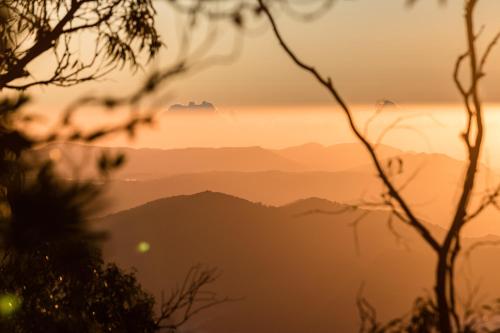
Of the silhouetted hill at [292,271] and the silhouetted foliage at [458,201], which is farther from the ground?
the silhouetted hill at [292,271]

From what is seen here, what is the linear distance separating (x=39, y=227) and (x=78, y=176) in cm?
67

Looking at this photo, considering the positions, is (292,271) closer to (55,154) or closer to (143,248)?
(143,248)

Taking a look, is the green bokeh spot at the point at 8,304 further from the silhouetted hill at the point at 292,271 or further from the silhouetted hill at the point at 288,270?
the silhouetted hill at the point at 292,271

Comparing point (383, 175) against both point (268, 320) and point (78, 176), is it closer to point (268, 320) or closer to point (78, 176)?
point (78, 176)

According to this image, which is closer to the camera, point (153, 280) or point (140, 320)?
point (140, 320)

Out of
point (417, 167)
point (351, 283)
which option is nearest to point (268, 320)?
point (351, 283)

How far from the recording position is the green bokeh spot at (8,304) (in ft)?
29.4

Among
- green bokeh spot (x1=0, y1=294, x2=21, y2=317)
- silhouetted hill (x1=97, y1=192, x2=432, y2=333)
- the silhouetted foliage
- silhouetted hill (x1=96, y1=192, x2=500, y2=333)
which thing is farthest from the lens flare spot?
silhouetted hill (x1=96, y1=192, x2=500, y2=333)

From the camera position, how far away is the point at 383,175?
3.51m

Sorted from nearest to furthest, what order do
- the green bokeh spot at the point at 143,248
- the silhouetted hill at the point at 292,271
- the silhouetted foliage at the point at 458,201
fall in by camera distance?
the silhouetted foliage at the point at 458,201 < the silhouetted hill at the point at 292,271 < the green bokeh spot at the point at 143,248

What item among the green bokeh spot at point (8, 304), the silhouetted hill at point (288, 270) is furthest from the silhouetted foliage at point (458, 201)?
the silhouetted hill at point (288, 270)

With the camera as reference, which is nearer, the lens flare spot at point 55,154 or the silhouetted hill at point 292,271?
the lens flare spot at point 55,154

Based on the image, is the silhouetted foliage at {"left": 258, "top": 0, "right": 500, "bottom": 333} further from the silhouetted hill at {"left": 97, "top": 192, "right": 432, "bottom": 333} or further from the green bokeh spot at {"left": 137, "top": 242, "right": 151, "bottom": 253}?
the green bokeh spot at {"left": 137, "top": 242, "right": 151, "bottom": 253}

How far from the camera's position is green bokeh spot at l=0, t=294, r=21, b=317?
352 inches
